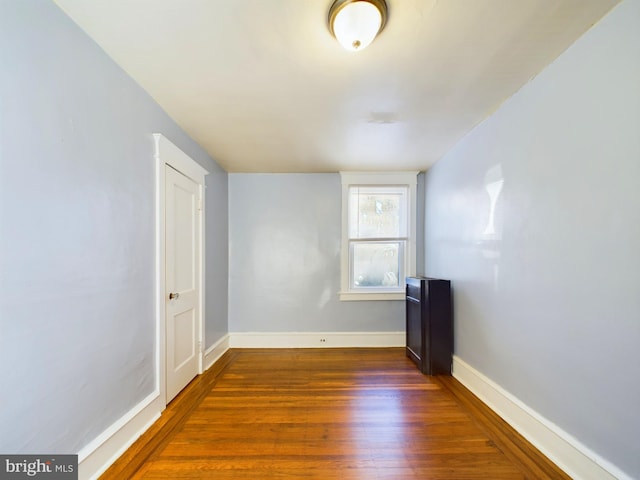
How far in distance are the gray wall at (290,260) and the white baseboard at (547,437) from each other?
60.1 inches

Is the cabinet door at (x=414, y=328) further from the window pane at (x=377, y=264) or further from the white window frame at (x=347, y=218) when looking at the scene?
the window pane at (x=377, y=264)

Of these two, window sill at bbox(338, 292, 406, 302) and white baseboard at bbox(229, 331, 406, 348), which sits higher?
window sill at bbox(338, 292, 406, 302)

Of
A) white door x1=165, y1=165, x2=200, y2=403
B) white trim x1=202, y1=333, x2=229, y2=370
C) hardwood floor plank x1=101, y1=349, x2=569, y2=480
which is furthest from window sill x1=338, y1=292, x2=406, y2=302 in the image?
white door x1=165, y1=165, x2=200, y2=403

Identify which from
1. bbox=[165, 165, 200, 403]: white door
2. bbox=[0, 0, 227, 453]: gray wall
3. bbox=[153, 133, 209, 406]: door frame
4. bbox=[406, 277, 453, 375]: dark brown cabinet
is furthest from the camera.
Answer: bbox=[406, 277, 453, 375]: dark brown cabinet

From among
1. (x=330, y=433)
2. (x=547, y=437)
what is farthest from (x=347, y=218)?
(x=547, y=437)

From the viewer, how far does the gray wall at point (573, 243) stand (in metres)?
1.25

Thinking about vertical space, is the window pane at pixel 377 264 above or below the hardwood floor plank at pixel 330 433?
above

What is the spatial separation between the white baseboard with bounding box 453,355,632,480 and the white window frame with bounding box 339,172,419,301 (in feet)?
4.89

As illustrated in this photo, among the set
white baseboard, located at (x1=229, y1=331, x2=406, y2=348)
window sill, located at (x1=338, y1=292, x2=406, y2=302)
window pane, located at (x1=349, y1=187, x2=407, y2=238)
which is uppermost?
window pane, located at (x1=349, y1=187, x2=407, y2=238)

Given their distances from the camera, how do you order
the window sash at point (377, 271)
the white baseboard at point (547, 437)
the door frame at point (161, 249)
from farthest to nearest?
the window sash at point (377, 271), the door frame at point (161, 249), the white baseboard at point (547, 437)

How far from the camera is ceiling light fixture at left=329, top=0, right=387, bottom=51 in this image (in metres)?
1.20

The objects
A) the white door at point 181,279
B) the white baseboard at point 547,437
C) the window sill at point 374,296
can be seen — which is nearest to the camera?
the white baseboard at point 547,437

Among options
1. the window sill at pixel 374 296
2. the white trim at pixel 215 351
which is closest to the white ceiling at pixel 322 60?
the window sill at pixel 374 296

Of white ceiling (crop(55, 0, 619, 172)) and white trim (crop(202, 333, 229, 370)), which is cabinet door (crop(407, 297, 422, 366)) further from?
white trim (crop(202, 333, 229, 370))
